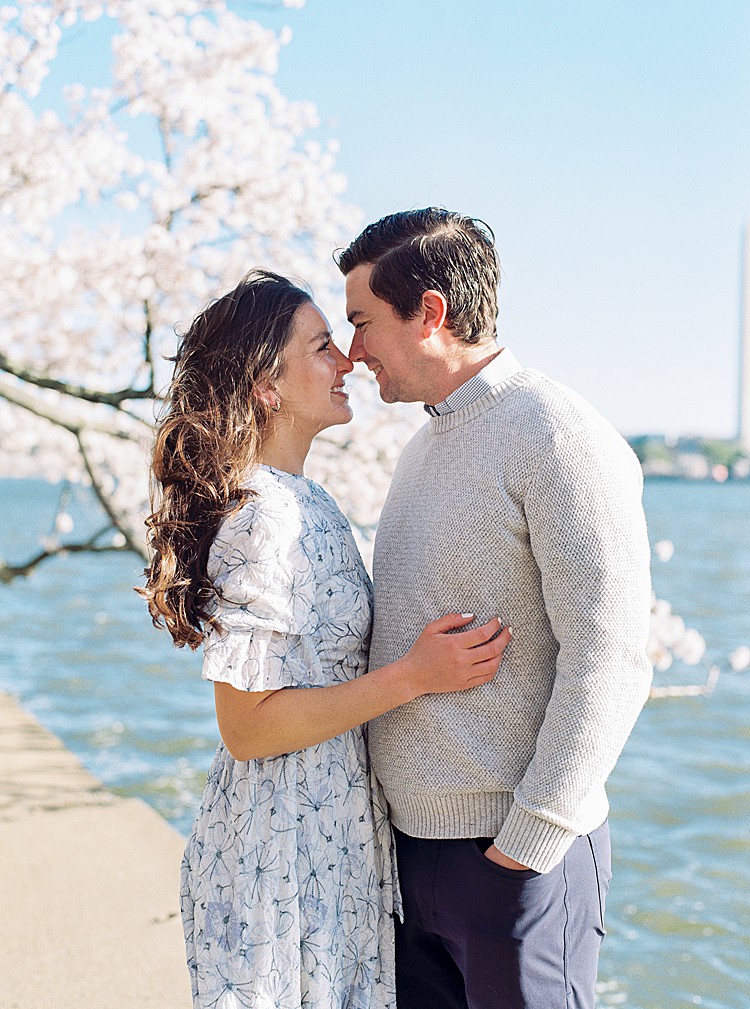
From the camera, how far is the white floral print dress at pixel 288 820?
1.74 m

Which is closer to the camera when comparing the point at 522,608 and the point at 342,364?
the point at 522,608

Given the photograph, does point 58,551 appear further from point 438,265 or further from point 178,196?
point 438,265

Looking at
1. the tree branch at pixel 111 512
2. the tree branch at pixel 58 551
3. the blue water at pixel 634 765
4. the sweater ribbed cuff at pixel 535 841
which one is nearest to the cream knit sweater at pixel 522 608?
the sweater ribbed cuff at pixel 535 841

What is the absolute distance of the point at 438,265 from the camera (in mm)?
1820

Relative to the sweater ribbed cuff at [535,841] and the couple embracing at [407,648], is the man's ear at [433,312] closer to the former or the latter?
the couple embracing at [407,648]

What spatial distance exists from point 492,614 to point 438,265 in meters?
0.60

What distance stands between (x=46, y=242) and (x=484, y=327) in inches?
205

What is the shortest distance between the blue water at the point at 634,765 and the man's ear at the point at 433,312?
0.83m

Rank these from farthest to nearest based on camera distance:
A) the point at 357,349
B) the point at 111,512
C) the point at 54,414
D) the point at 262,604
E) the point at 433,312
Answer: the point at 111,512 → the point at 54,414 → the point at 357,349 → the point at 433,312 → the point at 262,604

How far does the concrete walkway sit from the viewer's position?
2879 millimetres

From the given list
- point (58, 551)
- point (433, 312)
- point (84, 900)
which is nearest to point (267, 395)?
point (433, 312)

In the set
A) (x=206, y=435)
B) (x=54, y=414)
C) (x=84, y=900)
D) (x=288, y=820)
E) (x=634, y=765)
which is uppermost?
(x=206, y=435)

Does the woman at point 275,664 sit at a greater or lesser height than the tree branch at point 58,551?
greater

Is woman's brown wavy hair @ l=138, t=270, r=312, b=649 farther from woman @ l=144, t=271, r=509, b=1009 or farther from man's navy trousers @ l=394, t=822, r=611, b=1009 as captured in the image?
man's navy trousers @ l=394, t=822, r=611, b=1009
